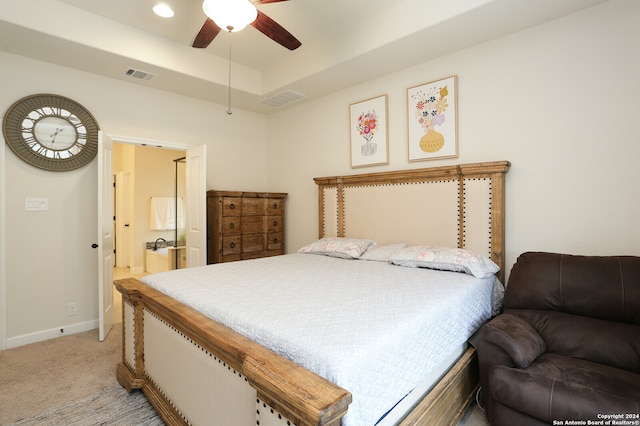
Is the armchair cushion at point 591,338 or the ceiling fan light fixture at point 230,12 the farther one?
the ceiling fan light fixture at point 230,12

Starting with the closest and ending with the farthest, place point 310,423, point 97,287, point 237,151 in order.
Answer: point 310,423, point 97,287, point 237,151

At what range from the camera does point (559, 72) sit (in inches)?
93.1

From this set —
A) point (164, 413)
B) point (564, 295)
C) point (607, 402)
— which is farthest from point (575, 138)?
point (164, 413)

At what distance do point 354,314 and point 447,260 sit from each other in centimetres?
124

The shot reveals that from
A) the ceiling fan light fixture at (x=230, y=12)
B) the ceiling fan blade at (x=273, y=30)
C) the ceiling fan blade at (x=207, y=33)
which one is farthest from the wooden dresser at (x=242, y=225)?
the ceiling fan light fixture at (x=230, y=12)

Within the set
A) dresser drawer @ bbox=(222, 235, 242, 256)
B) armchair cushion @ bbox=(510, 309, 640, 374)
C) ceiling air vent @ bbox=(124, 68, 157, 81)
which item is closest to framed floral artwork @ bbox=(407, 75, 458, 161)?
armchair cushion @ bbox=(510, 309, 640, 374)

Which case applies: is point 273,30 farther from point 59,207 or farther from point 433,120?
point 59,207

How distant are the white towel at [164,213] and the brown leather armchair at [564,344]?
6.18 metres

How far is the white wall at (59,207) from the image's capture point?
2934mm

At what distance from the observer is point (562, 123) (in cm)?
235

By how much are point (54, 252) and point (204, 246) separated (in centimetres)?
140

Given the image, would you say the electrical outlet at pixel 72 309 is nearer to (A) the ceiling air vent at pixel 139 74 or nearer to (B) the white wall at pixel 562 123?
(A) the ceiling air vent at pixel 139 74

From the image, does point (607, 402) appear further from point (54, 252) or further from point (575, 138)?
point (54, 252)

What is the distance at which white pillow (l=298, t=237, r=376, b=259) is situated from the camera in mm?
3018
